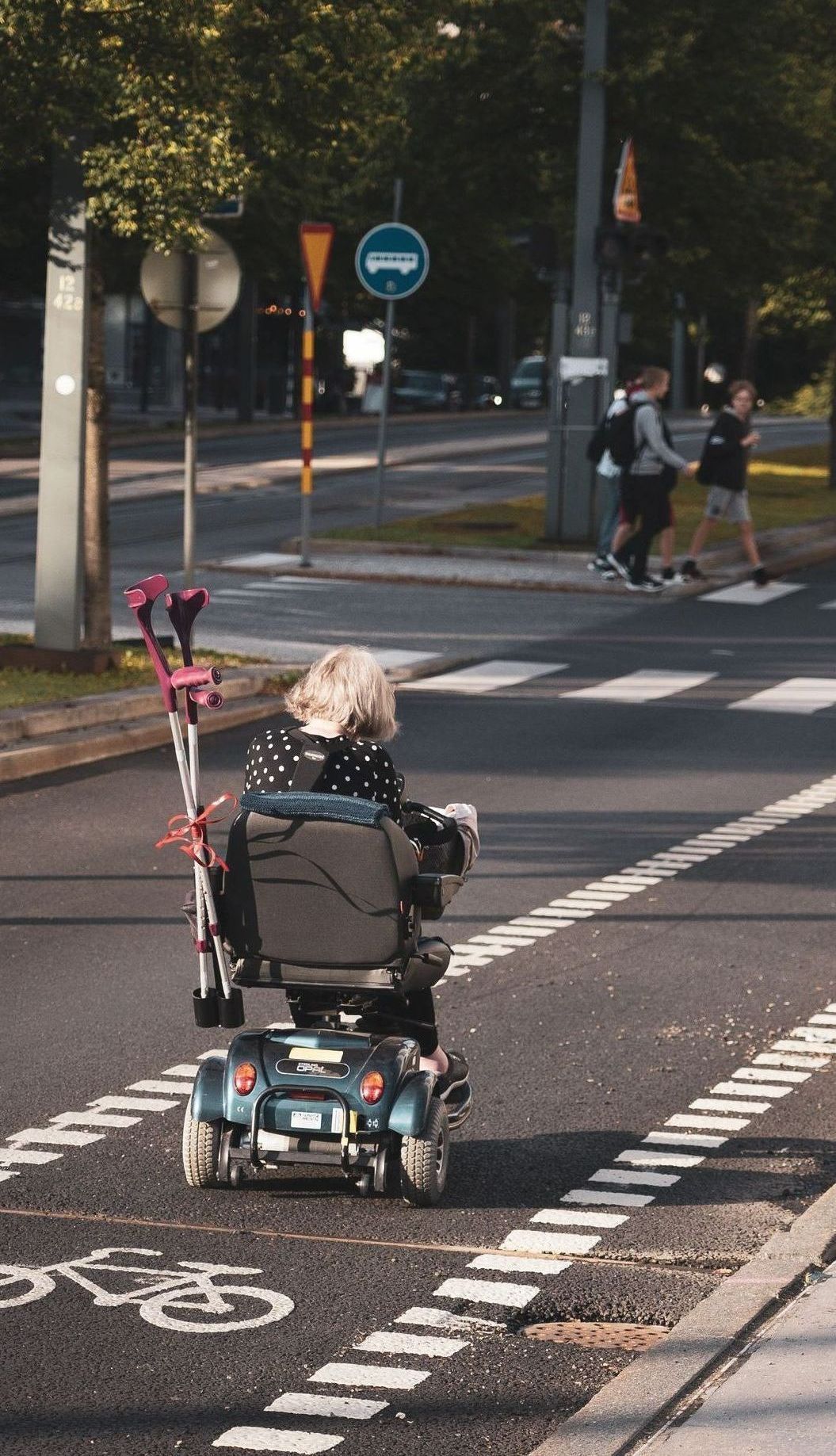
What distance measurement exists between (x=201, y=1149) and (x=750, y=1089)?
5.96 ft

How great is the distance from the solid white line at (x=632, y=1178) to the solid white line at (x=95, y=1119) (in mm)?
1214

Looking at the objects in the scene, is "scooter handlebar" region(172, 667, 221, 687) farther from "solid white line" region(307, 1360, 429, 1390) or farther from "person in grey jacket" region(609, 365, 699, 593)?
"person in grey jacket" region(609, 365, 699, 593)

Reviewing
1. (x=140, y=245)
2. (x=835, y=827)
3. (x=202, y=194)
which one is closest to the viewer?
(x=835, y=827)

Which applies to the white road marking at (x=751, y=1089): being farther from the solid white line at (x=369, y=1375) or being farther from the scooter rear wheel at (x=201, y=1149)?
the solid white line at (x=369, y=1375)

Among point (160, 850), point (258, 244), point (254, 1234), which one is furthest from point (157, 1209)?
point (258, 244)

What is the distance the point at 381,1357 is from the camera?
4.73 metres

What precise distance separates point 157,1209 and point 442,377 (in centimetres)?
6681

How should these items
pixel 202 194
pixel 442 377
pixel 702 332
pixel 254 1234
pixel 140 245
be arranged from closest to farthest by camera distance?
pixel 254 1234 → pixel 202 194 → pixel 140 245 → pixel 442 377 → pixel 702 332

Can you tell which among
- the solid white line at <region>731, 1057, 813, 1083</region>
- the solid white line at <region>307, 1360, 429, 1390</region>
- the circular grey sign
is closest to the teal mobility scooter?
the solid white line at <region>307, 1360, 429, 1390</region>

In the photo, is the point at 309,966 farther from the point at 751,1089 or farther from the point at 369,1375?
the point at 751,1089

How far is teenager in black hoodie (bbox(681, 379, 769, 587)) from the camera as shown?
22.9 m

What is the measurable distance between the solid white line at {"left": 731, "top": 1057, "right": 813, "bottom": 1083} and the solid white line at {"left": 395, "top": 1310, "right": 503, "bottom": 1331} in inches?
84.9

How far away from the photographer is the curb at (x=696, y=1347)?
420 centimetres

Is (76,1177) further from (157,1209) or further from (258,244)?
(258,244)
